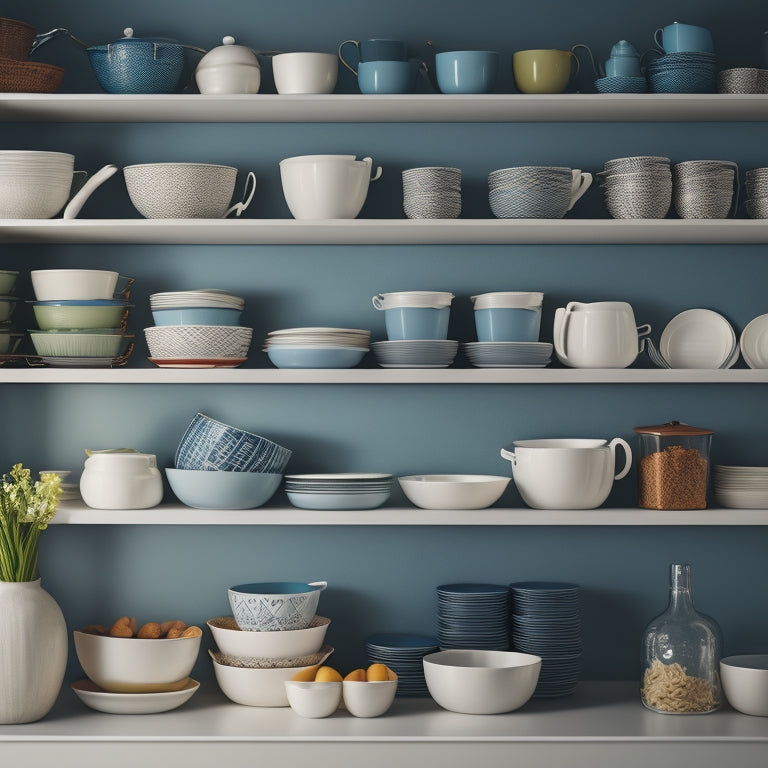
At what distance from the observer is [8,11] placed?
268cm

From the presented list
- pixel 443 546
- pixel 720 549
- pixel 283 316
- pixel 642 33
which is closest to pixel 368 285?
pixel 283 316

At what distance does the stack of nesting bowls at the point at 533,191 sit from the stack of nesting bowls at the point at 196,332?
0.72 m

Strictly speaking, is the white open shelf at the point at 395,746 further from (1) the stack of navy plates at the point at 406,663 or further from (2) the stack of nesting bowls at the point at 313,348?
(2) the stack of nesting bowls at the point at 313,348

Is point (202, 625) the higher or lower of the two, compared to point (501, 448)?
lower

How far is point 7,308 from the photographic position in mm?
2523

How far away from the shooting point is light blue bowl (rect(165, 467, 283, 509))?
2420 mm

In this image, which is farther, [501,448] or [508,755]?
[501,448]

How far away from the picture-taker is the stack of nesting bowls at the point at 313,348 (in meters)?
2.45

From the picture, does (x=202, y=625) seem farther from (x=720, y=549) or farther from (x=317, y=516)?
(x=720, y=549)

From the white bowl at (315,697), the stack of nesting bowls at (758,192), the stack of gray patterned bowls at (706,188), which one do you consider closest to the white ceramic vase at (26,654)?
the white bowl at (315,697)

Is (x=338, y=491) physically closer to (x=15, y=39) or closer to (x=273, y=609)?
(x=273, y=609)

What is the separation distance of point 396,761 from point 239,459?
2.62 ft

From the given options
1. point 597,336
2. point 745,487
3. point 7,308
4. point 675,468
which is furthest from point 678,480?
point 7,308

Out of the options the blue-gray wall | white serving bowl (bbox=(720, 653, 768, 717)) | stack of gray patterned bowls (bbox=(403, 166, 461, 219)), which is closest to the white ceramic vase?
the blue-gray wall
